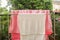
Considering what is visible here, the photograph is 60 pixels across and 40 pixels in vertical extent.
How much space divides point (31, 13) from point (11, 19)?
458 mm

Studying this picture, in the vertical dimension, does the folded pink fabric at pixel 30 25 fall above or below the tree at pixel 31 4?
below

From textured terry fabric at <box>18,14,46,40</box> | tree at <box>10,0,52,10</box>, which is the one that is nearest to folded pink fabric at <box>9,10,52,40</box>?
textured terry fabric at <box>18,14,46,40</box>

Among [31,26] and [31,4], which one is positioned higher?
[31,4]

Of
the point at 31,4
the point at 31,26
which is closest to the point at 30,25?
the point at 31,26

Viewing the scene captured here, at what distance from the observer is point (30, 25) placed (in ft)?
13.5

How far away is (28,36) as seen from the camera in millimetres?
4184

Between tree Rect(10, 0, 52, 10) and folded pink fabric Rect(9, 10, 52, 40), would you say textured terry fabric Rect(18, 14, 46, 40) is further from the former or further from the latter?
tree Rect(10, 0, 52, 10)

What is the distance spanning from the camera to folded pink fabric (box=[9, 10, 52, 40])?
408 centimetres

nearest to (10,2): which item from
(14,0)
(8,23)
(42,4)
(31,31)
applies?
(14,0)

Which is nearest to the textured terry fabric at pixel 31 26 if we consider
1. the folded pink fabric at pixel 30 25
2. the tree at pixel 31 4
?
the folded pink fabric at pixel 30 25

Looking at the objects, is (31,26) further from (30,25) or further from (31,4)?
(31,4)

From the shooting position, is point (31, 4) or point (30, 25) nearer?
point (30, 25)

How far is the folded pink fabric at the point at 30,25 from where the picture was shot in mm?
4082

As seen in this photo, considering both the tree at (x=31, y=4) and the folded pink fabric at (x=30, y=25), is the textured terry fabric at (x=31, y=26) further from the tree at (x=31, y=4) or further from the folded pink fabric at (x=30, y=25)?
the tree at (x=31, y=4)
